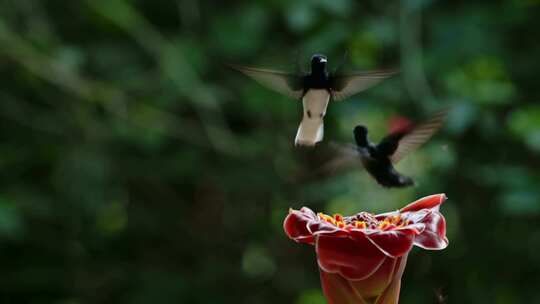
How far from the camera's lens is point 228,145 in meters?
2.98

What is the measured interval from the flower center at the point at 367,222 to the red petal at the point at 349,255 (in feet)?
0.09

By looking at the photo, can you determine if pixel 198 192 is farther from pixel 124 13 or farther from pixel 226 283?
pixel 124 13

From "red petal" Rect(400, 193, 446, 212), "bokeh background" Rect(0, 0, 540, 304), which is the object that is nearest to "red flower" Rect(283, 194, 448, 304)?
"red petal" Rect(400, 193, 446, 212)

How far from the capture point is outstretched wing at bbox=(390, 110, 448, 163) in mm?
1331

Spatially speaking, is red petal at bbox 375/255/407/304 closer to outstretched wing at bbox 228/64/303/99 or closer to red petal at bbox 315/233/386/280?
red petal at bbox 315/233/386/280

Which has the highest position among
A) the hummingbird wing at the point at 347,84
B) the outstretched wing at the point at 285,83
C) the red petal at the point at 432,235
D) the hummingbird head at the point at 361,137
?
the outstretched wing at the point at 285,83

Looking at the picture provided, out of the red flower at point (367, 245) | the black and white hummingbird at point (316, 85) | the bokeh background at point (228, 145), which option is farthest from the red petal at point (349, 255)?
the bokeh background at point (228, 145)

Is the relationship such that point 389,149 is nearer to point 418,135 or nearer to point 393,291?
point 418,135

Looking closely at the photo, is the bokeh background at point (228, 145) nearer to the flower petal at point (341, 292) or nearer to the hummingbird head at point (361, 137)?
the hummingbird head at point (361, 137)

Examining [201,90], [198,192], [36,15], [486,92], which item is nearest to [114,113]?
[201,90]

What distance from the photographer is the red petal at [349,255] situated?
3.33ft

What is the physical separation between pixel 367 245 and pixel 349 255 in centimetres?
2

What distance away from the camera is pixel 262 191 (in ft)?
10.2

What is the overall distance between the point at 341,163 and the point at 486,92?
1.23 metres
